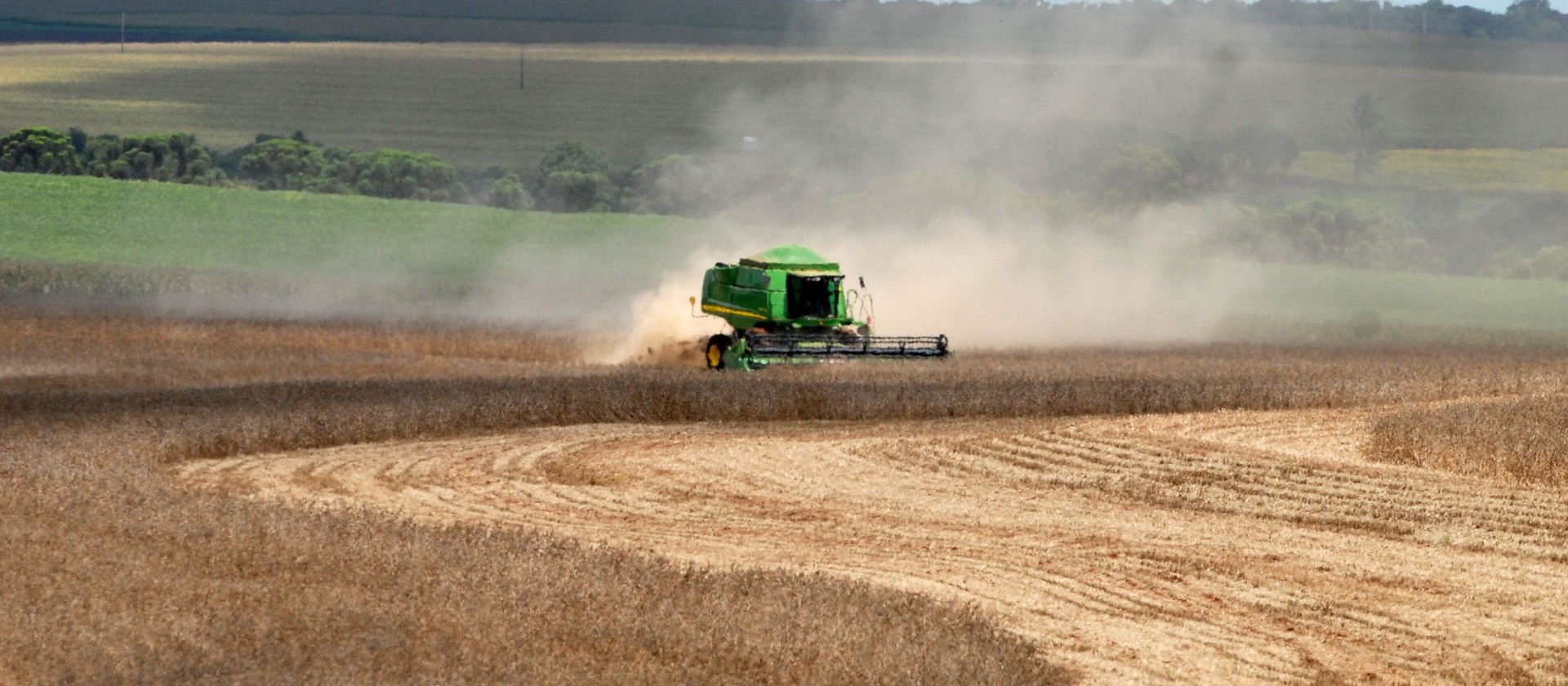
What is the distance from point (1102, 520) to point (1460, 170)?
63.9 metres

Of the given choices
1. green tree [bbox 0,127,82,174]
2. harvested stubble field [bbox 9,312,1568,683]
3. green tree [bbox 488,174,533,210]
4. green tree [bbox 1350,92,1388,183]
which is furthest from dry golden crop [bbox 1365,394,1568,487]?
green tree [bbox 0,127,82,174]

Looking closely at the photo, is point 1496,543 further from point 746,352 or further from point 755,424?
point 746,352

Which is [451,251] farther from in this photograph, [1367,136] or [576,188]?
[1367,136]

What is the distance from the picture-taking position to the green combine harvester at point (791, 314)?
3262 centimetres

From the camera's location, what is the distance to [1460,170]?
3007 inches

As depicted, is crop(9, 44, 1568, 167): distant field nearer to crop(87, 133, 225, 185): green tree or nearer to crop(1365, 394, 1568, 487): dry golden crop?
crop(87, 133, 225, 185): green tree

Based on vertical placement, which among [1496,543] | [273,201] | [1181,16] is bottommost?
[1496,543]

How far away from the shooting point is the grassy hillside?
61.1 meters

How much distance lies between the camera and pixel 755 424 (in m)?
26.2

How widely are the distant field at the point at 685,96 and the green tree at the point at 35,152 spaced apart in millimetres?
2501

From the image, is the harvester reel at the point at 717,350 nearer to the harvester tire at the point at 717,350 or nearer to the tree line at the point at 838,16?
the harvester tire at the point at 717,350

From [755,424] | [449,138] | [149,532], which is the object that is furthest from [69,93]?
[149,532]

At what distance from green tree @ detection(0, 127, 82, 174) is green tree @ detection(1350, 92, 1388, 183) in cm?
5691

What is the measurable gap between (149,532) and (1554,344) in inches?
1584
